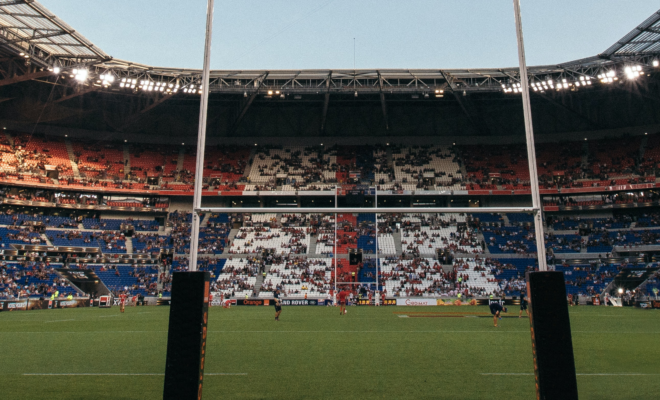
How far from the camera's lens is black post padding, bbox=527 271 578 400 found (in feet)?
14.6

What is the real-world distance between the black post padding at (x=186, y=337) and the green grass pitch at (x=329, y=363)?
219 centimetres

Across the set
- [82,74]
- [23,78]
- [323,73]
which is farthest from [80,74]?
[323,73]

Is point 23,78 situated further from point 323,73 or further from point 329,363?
point 329,363

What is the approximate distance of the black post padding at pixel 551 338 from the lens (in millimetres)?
4465

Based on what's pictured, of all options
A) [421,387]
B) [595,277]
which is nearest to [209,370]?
[421,387]

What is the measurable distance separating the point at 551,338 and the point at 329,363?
5769 mm

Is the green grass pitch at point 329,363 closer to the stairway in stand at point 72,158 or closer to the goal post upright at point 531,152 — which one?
the goal post upright at point 531,152

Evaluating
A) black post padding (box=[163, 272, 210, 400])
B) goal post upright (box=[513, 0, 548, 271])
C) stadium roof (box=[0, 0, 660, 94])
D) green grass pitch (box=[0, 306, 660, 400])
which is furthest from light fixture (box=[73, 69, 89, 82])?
goal post upright (box=[513, 0, 548, 271])

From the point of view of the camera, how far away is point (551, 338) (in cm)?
456

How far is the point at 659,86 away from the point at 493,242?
1947 centimetres

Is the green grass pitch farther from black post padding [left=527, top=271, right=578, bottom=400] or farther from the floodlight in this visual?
the floodlight

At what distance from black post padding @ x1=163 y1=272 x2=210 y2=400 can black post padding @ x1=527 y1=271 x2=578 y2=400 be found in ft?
11.6

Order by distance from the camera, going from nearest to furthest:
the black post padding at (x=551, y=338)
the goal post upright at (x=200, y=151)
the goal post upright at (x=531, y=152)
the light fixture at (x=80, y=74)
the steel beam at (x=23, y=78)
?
the black post padding at (x=551, y=338), the goal post upright at (x=531, y=152), the goal post upright at (x=200, y=151), the steel beam at (x=23, y=78), the light fixture at (x=80, y=74)

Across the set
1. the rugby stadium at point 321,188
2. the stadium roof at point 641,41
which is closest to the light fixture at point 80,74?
the rugby stadium at point 321,188
